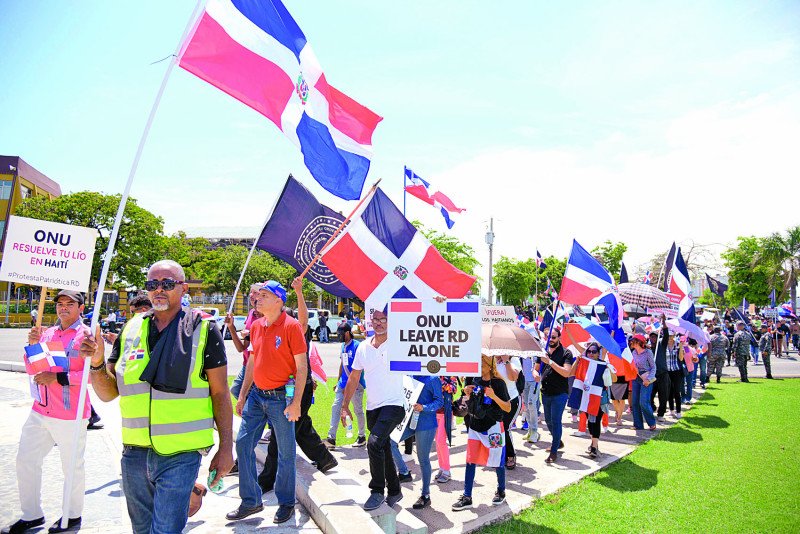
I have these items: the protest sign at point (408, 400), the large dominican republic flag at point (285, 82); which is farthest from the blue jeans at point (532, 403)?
the large dominican republic flag at point (285, 82)

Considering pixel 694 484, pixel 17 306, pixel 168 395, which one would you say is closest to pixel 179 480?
pixel 168 395

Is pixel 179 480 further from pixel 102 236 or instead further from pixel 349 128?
pixel 102 236

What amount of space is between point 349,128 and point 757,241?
56.3 meters

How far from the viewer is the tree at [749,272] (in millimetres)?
48344

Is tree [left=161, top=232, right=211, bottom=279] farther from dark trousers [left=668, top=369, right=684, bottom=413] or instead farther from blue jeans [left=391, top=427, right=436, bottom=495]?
blue jeans [left=391, top=427, right=436, bottom=495]

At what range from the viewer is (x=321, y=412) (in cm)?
1088

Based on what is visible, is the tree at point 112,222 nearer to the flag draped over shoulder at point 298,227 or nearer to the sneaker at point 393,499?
the flag draped over shoulder at point 298,227

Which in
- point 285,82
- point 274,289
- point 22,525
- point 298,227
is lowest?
point 22,525

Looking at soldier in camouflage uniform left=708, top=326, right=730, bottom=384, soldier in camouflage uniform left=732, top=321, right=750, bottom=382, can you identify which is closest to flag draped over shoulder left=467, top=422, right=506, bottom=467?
soldier in camouflage uniform left=708, top=326, right=730, bottom=384

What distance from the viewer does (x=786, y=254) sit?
47438mm

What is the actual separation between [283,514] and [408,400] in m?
1.82

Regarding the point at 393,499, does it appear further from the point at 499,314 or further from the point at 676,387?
the point at 676,387

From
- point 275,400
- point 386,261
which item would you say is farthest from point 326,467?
point 386,261

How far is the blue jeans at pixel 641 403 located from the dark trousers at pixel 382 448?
6614mm
